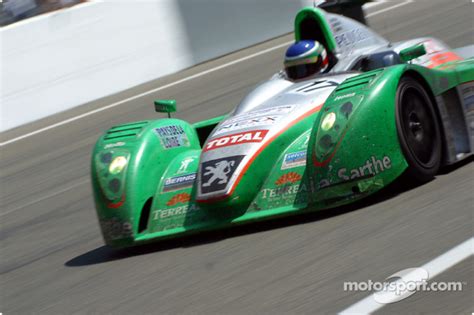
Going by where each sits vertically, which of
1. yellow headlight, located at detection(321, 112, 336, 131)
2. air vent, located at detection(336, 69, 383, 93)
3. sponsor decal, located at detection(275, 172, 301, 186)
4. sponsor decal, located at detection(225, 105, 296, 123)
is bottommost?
sponsor decal, located at detection(275, 172, 301, 186)

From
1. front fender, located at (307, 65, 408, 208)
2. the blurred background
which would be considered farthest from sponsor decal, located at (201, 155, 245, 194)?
the blurred background

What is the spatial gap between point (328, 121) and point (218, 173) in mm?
805

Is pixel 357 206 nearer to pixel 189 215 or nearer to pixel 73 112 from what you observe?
pixel 189 215

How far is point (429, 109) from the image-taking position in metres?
6.07

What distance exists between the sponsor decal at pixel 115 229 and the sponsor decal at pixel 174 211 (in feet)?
0.66

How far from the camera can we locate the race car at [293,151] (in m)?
5.64

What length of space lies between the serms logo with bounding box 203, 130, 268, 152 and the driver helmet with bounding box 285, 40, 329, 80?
102 cm

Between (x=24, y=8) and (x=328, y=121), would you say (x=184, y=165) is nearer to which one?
(x=328, y=121)

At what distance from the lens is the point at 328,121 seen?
5.71 metres

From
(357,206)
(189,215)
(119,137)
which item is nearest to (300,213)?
(357,206)

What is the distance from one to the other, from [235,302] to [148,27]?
9.33 metres

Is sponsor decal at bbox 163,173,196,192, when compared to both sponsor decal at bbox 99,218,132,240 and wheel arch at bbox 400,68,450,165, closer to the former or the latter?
sponsor decal at bbox 99,218,132,240

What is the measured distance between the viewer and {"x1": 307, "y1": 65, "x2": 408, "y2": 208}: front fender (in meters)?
5.60

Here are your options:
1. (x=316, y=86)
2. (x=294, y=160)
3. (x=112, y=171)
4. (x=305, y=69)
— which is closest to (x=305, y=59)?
(x=305, y=69)
